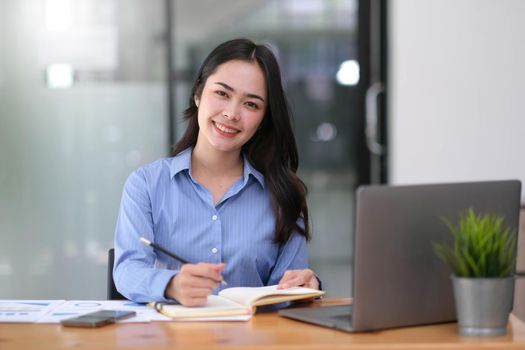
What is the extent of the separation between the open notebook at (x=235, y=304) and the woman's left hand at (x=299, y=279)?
5 centimetres

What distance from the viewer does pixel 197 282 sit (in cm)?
212

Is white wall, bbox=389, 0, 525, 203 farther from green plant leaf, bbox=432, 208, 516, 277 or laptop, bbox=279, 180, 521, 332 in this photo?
green plant leaf, bbox=432, 208, 516, 277

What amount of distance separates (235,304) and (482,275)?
61 centimetres

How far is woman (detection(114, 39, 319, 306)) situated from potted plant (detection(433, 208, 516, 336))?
0.64 metres

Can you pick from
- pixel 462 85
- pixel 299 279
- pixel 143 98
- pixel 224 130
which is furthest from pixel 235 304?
pixel 462 85

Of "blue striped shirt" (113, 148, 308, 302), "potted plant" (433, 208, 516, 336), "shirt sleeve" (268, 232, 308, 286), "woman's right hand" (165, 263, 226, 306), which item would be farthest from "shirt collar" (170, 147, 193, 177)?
"potted plant" (433, 208, 516, 336)

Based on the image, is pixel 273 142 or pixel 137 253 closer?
pixel 137 253

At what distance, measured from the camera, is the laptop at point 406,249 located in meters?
1.87

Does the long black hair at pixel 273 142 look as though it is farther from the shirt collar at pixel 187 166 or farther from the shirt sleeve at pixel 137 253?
the shirt sleeve at pixel 137 253

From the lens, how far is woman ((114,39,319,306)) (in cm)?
255

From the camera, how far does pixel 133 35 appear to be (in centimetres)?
474

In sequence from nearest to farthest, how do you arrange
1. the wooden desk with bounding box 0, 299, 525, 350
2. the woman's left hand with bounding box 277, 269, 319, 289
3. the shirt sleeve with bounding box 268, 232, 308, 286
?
the wooden desk with bounding box 0, 299, 525, 350 < the woman's left hand with bounding box 277, 269, 319, 289 < the shirt sleeve with bounding box 268, 232, 308, 286

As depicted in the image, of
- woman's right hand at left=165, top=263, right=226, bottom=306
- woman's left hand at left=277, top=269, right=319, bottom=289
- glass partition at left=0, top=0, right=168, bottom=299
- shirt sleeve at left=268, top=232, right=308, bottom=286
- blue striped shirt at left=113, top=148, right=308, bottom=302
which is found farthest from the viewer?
glass partition at left=0, top=0, right=168, bottom=299

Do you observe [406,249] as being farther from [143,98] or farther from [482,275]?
[143,98]
